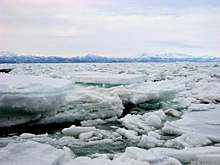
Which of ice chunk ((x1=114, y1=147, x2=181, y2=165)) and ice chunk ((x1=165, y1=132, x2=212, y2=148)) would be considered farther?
ice chunk ((x1=165, y1=132, x2=212, y2=148))

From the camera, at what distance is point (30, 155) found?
2445 millimetres

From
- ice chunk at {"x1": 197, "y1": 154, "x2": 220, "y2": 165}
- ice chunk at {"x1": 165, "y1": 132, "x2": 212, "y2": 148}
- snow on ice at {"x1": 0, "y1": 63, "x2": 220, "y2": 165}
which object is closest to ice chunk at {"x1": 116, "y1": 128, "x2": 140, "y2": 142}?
snow on ice at {"x1": 0, "y1": 63, "x2": 220, "y2": 165}

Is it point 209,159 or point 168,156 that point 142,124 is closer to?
point 168,156

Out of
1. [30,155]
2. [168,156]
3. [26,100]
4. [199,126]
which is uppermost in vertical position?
[26,100]

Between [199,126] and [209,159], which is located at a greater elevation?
[209,159]

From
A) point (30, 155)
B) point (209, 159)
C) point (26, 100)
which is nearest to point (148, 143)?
point (209, 159)

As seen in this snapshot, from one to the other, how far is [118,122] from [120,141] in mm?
1428

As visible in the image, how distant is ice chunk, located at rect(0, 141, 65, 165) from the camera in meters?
2.28

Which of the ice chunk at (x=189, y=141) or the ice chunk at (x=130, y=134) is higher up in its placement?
the ice chunk at (x=189, y=141)

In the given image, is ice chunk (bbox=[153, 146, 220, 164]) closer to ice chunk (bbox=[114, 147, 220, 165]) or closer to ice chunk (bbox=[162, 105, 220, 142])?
ice chunk (bbox=[114, 147, 220, 165])

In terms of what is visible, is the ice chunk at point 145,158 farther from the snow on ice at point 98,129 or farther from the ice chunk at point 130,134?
the ice chunk at point 130,134

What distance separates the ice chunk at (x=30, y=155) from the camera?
2283mm

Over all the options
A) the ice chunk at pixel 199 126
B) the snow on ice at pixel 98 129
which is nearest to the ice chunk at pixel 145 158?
the snow on ice at pixel 98 129

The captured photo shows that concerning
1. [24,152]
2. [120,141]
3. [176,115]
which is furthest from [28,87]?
[176,115]
